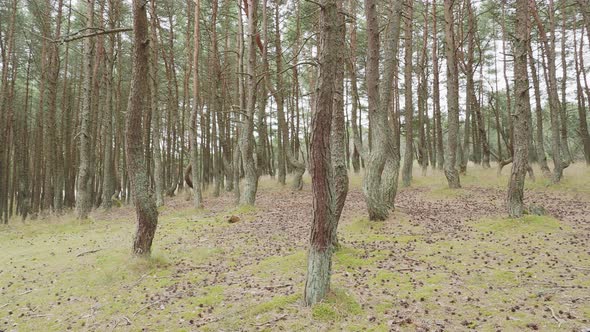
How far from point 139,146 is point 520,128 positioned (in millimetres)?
9544

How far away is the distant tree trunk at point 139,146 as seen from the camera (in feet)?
25.2

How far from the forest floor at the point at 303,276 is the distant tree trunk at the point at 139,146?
1.97 ft

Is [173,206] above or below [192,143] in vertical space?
below

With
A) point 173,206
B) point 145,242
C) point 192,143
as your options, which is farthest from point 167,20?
point 145,242

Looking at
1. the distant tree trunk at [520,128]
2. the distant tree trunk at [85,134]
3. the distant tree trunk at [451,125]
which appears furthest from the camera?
the distant tree trunk at [451,125]

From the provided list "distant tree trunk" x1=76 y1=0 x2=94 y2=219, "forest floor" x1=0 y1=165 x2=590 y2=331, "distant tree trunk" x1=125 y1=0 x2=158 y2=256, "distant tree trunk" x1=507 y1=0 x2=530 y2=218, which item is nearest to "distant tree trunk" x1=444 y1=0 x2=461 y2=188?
"forest floor" x1=0 y1=165 x2=590 y2=331

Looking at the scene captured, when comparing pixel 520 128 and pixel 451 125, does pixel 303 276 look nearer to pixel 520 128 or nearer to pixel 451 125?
pixel 520 128

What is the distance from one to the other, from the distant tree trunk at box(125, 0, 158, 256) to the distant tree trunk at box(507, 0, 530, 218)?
355 inches

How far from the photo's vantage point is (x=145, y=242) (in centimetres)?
790

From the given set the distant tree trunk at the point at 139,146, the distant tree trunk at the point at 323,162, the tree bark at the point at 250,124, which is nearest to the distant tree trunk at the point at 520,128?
the distant tree trunk at the point at 323,162

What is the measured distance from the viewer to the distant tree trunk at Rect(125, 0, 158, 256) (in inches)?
303

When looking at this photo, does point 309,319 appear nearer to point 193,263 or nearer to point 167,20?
point 193,263

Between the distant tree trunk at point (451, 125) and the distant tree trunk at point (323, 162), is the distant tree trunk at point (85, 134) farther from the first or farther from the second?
the distant tree trunk at point (451, 125)

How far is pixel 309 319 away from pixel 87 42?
48.4 ft
